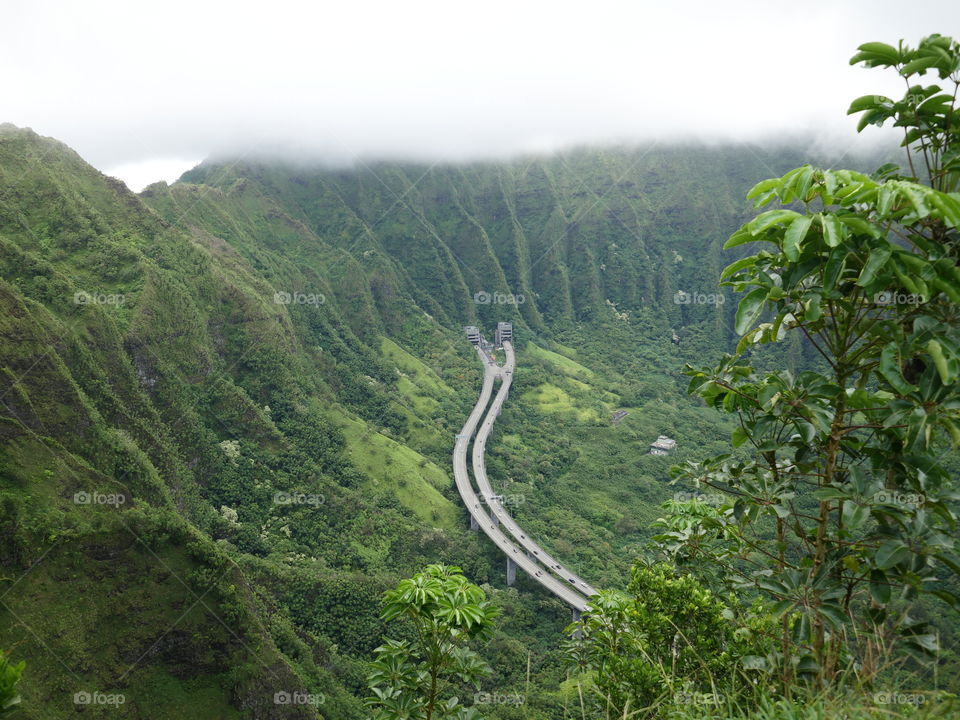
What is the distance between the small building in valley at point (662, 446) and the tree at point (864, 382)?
81.2 m

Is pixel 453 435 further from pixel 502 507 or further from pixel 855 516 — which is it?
pixel 855 516

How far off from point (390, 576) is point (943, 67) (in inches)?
1972

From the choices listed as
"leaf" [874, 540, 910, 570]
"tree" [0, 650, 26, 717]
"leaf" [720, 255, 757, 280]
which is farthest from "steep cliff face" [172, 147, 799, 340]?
"leaf" [874, 540, 910, 570]

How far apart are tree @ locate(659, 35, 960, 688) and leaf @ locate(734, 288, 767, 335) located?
0.01 m

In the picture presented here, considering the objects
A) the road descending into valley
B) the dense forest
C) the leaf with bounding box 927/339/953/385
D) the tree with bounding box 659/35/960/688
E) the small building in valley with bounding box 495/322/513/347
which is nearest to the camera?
the leaf with bounding box 927/339/953/385

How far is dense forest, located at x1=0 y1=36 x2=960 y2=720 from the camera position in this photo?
12.1 feet

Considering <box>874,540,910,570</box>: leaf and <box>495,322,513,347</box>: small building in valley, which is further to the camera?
<box>495,322,513,347</box>: small building in valley

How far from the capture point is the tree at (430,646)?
205 inches

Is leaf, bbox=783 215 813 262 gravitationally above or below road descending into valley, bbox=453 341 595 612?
above

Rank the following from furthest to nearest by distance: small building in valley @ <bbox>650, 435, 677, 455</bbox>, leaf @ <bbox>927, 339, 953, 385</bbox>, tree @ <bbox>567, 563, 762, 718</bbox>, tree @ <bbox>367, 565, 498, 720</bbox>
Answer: small building in valley @ <bbox>650, 435, 677, 455</bbox>, tree @ <bbox>567, 563, 762, 718</bbox>, tree @ <bbox>367, 565, 498, 720</bbox>, leaf @ <bbox>927, 339, 953, 385</bbox>

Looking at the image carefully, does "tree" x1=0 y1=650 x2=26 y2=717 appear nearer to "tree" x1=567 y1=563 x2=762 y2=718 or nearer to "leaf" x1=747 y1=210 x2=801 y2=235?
"tree" x1=567 y1=563 x2=762 y2=718

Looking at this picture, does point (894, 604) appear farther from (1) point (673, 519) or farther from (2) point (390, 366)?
(2) point (390, 366)

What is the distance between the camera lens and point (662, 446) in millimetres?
82250

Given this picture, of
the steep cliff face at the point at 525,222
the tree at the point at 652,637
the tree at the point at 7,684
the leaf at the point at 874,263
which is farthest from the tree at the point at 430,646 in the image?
the steep cliff face at the point at 525,222
